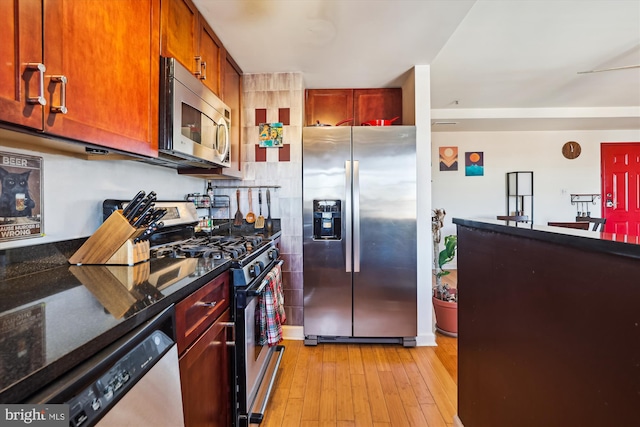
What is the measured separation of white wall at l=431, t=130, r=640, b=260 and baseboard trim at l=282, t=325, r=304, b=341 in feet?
12.2

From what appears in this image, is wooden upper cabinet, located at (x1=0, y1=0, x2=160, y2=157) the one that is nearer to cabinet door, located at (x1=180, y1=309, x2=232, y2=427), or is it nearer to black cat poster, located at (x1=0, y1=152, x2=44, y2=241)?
black cat poster, located at (x1=0, y1=152, x2=44, y2=241)

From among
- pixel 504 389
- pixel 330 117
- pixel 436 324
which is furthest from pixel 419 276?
pixel 330 117

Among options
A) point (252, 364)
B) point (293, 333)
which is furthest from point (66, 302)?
point (293, 333)

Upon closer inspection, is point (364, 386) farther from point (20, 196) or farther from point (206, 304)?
point (20, 196)

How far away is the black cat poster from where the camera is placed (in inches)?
41.3

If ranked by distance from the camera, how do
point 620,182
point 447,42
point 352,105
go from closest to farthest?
point 447,42, point 352,105, point 620,182

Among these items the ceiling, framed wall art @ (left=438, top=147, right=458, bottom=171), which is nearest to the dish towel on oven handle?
the ceiling

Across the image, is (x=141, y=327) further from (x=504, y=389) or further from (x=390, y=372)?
(x=390, y=372)

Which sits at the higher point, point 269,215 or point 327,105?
point 327,105

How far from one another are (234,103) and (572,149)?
589 cm

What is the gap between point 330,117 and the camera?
10.0 ft

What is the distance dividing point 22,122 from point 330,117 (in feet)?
8.31

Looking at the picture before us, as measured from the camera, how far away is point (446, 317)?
2758 millimetres

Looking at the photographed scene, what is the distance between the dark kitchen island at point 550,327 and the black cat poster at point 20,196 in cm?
Result: 177
